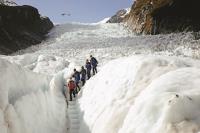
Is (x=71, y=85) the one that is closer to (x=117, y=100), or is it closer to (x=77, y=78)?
(x=77, y=78)

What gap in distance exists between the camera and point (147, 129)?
990cm

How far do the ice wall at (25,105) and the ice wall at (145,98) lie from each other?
1160 millimetres

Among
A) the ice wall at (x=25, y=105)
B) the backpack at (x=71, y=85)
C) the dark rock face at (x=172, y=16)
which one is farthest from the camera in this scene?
the dark rock face at (x=172, y=16)

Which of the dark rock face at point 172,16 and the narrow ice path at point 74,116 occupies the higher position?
the dark rock face at point 172,16

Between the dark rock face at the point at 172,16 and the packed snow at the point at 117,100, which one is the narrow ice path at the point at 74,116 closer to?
the packed snow at the point at 117,100

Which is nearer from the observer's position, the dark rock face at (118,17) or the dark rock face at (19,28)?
the dark rock face at (19,28)

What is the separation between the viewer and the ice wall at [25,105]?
11.1 m

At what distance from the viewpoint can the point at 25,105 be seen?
→ 12.6 meters

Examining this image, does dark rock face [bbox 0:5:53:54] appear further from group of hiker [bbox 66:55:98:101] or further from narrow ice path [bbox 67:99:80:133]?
narrow ice path [bbox 67:99:80:133]

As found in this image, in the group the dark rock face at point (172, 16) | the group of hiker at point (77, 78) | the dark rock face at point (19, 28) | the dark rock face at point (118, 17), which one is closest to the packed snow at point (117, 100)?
the group of hiker at point (77, 78)

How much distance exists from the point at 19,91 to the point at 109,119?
2.63 metres

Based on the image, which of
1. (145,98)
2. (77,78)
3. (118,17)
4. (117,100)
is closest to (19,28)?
(118,17)

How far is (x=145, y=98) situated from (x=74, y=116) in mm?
6728

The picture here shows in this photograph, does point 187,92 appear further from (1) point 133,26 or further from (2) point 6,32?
(1) point 133,26
